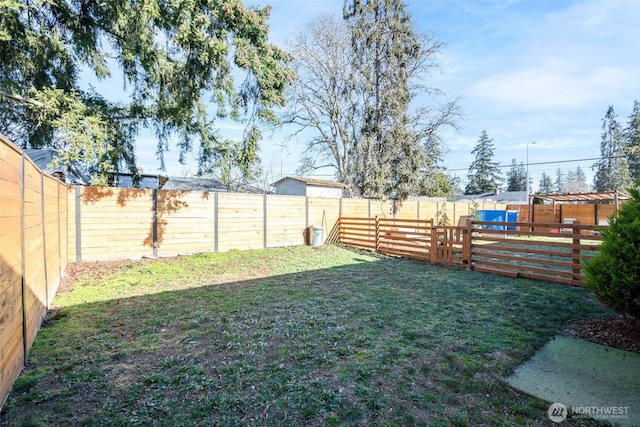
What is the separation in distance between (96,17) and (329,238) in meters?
9.09

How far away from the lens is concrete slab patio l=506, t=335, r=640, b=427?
2.00m

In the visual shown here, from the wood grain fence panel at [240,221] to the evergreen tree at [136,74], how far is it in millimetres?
1140

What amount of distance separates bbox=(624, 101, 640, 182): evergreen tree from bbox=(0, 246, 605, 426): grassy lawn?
36609mm

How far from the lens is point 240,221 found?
915 centimetres

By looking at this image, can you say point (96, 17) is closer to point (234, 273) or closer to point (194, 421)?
point (234, 273)

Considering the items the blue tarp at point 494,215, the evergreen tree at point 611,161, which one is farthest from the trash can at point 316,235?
the evergreen tree at point 611,161

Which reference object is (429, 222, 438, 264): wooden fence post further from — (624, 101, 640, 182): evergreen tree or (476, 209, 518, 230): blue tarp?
(624, 101, 640, 182): evergreen tree

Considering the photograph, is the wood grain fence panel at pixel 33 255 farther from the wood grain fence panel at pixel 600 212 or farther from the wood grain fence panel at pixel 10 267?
the wood grain fence panel at pixel 600 212

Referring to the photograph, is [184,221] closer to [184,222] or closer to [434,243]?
[184,222]

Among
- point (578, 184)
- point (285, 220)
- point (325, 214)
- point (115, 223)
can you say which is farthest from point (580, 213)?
point (578, 184)

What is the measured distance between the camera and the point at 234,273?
21.1ft

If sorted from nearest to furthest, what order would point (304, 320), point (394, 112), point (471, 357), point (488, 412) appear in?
point (488, 412)
point (471, 357)
point (304, 320)
point (394, 112)

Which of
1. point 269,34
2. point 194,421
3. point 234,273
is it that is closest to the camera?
point 194,421

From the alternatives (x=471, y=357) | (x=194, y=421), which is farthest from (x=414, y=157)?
(x=194, y=421)
